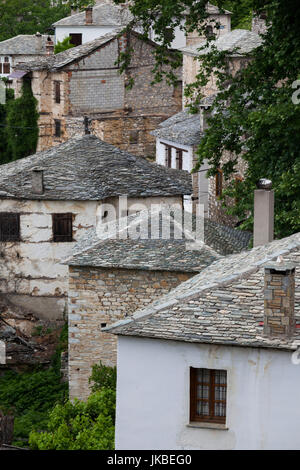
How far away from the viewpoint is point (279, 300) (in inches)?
504

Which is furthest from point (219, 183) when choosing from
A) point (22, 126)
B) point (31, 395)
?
point (22, 126)

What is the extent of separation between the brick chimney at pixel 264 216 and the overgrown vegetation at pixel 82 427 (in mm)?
3957

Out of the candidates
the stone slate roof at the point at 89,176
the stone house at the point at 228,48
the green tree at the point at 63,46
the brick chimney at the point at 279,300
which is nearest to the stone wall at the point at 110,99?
the stone house at the point at 228,48

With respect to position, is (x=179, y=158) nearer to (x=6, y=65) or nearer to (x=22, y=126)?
(x=22, y=126)

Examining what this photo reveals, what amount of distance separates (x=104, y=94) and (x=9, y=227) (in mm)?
19829

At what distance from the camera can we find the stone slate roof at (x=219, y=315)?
12.8 meters

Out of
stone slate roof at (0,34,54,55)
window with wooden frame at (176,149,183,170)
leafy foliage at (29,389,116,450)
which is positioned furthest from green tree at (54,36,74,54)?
leafy foliage at (29,389,116,450)

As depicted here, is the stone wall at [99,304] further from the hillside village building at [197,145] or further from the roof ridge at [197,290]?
the hillside village building at [197,145]

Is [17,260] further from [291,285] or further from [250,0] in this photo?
[291,285]

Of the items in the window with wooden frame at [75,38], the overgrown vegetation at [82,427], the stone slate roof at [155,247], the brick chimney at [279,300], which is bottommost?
the overgrown vegetation at [82,427]

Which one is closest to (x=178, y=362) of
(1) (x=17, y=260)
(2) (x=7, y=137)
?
(1) (x=17, y=260)

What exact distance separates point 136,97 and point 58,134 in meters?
4.19

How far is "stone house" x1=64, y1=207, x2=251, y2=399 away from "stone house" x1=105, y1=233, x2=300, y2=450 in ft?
20.7

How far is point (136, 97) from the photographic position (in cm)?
4644
